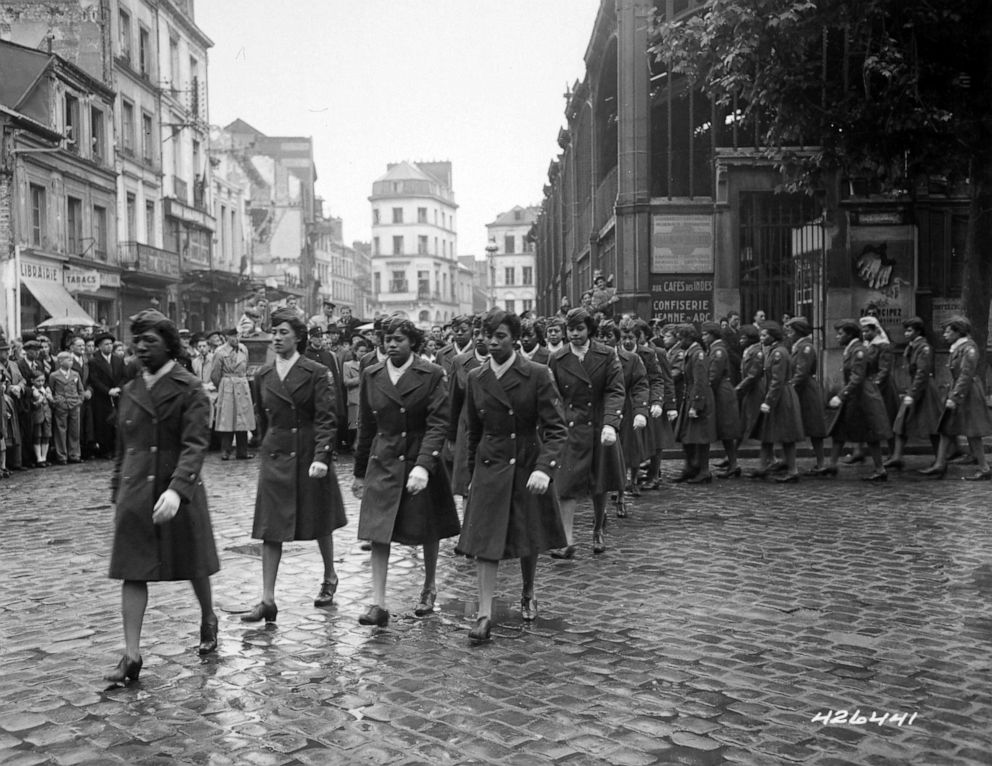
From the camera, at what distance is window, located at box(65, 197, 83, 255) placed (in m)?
33.3

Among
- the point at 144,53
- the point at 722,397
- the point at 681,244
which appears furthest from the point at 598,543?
the point at 144,53

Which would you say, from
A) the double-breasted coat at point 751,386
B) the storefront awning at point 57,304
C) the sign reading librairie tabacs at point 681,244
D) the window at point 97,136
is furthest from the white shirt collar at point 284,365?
the window at point 97,136

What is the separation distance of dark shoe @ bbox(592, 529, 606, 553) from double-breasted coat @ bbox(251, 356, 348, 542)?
2658mm

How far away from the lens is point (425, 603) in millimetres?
6812

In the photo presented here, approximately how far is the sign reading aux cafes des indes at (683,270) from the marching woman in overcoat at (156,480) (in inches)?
653

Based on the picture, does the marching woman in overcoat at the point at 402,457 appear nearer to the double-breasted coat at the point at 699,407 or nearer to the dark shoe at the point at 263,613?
the dark shoe at the point at 263,613

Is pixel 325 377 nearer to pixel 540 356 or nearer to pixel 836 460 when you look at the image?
pixel 540 356

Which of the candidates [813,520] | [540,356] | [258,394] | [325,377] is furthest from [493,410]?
[813,520]

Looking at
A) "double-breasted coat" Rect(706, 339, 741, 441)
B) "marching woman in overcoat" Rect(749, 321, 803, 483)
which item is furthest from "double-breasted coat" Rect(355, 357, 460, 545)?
"marching woman in overcoat" Rect(749, 321, 803, 483)

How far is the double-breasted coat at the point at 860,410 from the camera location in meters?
13.0

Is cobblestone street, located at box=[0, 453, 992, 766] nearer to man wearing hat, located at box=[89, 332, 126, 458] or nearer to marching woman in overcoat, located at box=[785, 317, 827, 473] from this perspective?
marching woman in overcoat, located at box=[785, 317, 827, 473]

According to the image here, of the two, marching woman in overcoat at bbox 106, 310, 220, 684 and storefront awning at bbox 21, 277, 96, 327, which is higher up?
storefront awning at bbox 21, 277, 96, 327

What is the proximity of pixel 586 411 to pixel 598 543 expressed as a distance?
113cm

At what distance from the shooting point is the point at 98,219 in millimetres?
36031
